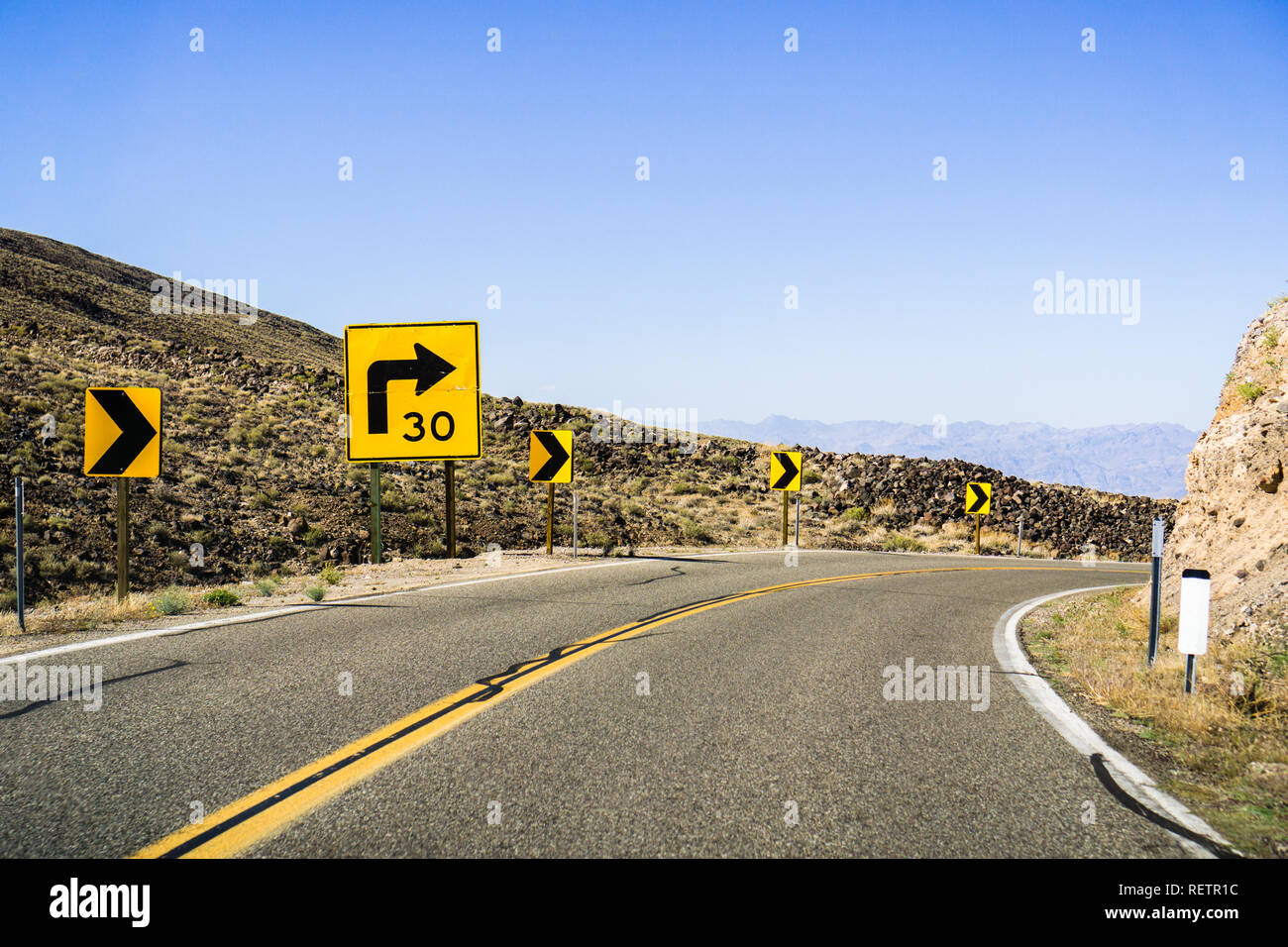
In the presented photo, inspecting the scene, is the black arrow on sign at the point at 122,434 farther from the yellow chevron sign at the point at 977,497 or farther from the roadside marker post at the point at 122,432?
the yellow chevron sign at the point at 977,497

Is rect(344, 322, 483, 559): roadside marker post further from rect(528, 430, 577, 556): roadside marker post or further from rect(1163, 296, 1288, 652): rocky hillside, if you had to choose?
rect(1163, 296, 1288, 652): rocky hillside

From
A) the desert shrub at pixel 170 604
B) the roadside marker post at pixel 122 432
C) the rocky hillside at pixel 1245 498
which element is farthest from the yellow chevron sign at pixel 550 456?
the rocky hillside at pixel 1245 498

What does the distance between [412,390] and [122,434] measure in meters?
6.87

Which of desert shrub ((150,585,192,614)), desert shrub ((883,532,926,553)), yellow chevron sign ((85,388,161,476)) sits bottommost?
desert shrub ((883,532,926,553))

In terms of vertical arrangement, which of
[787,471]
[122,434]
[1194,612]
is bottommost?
[1194,612]

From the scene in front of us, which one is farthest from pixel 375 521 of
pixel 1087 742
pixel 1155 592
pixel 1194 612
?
pixel 1194 612

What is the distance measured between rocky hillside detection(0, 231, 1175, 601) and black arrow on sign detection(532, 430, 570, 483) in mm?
4485

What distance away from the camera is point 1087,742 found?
18.0ft

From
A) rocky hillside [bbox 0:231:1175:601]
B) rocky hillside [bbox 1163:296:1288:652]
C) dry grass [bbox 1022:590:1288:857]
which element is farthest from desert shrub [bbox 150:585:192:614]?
rocky hillside [bbox 1163:296:1288:652]

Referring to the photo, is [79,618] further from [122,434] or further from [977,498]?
[977,498]

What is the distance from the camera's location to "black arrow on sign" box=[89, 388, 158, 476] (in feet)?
32.6

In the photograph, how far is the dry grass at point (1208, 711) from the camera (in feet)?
14.2
